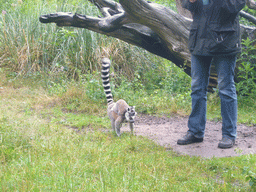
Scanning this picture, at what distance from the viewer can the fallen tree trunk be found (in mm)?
5020

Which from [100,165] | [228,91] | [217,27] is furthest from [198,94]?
[100,165]

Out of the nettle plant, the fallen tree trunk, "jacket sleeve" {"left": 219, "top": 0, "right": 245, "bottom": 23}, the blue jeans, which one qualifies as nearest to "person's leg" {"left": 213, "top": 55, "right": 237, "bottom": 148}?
the blue jeans

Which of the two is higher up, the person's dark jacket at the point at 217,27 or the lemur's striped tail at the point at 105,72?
the person's dark jacket at the point at 217,27

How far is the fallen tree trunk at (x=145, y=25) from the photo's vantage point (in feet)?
16.5

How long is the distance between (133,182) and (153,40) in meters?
4.24

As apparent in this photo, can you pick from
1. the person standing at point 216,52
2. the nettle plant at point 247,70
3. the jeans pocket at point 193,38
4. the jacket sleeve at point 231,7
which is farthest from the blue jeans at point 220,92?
the nettle plant at point 247,70

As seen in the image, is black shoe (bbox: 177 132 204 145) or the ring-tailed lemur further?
the ring-tailed lemur

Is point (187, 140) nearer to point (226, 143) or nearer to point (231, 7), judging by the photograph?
point (226, 143)

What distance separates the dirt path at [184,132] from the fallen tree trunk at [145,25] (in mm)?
1512

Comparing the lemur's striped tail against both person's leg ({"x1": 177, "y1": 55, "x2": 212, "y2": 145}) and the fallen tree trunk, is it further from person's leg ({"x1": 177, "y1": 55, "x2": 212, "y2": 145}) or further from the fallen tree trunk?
person's leg ({"x1": 177, "y1": 55, "x2": 212, "y2": 145})

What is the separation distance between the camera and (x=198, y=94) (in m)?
4.12

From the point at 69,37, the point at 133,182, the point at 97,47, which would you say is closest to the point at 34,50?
the point at 69,37

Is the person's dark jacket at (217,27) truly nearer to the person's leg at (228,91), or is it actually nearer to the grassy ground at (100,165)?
the person's leg at (228,91)

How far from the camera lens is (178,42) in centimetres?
588
